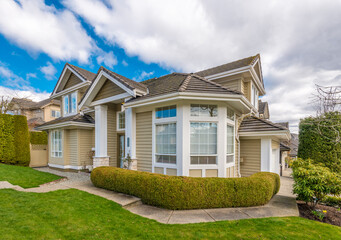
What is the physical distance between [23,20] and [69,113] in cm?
650

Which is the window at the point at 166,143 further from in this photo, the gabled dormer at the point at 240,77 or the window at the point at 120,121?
the gabled dormer at the point at 240,77

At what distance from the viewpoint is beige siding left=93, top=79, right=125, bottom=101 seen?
837 centimetres

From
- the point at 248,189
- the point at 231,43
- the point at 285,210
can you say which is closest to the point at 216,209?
the point at 248,189

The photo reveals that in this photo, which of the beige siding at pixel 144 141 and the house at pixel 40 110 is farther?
the house at pixel 40 110

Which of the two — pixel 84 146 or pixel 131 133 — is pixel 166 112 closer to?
pixel 131 133

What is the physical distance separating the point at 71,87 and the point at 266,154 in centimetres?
1421

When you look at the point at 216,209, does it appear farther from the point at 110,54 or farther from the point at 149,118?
the point at 110,54

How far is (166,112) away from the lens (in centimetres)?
691

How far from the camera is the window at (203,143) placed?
21.0 ft

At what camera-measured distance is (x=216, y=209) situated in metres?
4.99

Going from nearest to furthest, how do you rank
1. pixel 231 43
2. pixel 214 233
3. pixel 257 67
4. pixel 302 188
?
pixel 214 233 < pixel 302 188 < pixel 231 43 < pixel 257 67

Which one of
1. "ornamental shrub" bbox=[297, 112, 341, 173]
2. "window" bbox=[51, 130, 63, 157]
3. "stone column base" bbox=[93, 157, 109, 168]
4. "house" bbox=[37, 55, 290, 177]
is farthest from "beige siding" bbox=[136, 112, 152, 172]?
"ornamental shrub" bbox=[297, 112, 341, 173]

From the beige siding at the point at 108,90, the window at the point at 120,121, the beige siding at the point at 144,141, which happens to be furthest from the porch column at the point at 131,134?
the window at the point at 120,121

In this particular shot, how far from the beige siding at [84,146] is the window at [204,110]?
8.19 metres
